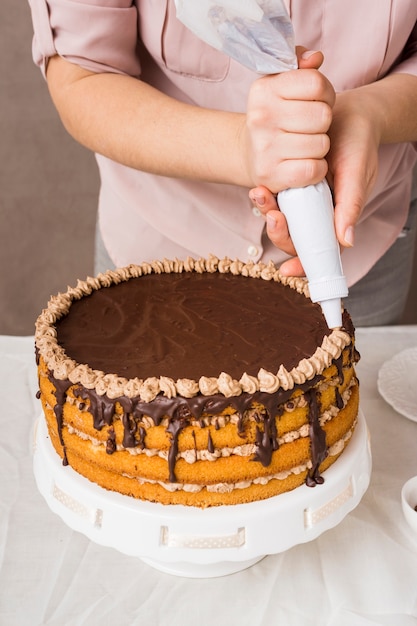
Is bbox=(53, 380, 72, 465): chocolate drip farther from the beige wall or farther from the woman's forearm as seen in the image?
the beige wall

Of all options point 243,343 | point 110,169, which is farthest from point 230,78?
point 243,343

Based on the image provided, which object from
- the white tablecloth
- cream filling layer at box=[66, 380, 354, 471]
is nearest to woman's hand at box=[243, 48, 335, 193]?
cream filling layer at box=[66, 380, 354, 471]

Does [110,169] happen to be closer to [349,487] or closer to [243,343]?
[243,343]

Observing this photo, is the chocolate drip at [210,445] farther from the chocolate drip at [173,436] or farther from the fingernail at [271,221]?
the fingernail at [271,221]

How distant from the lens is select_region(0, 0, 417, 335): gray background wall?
109 inches

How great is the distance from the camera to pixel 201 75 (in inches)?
57.3

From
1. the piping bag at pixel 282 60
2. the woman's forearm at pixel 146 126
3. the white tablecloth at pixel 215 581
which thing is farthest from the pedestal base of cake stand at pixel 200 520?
the woman's forearm at pixel 146 126

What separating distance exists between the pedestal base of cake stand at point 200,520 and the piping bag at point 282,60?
0.28 metres

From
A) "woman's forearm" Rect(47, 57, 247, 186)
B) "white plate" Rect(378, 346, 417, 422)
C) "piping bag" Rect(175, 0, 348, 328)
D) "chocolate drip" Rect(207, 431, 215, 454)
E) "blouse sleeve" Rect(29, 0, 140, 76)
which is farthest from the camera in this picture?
"white plate" Rect(378, 346, 417, 422)

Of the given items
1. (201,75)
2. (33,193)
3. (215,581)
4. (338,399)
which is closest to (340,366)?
(338,399)

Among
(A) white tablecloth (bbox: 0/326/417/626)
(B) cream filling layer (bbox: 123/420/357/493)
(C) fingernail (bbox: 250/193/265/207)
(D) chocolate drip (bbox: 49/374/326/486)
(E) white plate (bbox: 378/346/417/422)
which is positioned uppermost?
Answer: (C) fingernail (bbox: 250/193/265/207)

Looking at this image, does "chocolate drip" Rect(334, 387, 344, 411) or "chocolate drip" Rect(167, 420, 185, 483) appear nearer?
"chocolate drip" Rect(167, 420, 185, 483)

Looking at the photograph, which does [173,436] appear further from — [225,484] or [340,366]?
[340,366]

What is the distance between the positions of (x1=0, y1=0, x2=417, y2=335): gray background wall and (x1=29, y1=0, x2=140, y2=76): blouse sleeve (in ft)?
4.67
